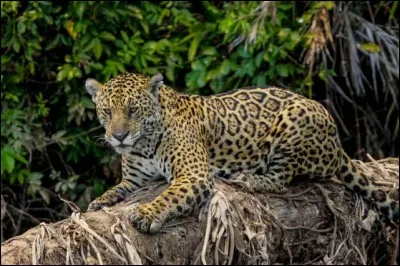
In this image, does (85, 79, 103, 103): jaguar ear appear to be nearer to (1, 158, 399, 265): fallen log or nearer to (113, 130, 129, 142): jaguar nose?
(113, 130, 129, 142): jaguar nose

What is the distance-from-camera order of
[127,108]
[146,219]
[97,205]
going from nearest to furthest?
[146,219], [127,108], [97,205]

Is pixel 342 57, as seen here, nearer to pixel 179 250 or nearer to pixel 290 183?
pixel 290 183

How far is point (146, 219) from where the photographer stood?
8.36 meters

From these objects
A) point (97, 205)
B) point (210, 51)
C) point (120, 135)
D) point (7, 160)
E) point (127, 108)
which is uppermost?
point (127, 108)

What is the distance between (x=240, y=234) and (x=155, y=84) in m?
1.42

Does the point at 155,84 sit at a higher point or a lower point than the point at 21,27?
higher

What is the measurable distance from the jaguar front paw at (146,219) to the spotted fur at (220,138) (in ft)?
2.08

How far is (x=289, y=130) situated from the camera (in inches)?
380

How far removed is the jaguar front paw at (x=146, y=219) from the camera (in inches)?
329

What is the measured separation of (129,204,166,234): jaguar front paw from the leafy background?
15.0 feet

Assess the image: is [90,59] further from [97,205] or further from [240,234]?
[240,234]

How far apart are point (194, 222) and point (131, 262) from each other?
3.06ft

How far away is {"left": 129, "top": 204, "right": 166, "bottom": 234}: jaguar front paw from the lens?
8352mm

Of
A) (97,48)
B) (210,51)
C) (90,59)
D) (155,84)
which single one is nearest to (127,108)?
(155,84)
